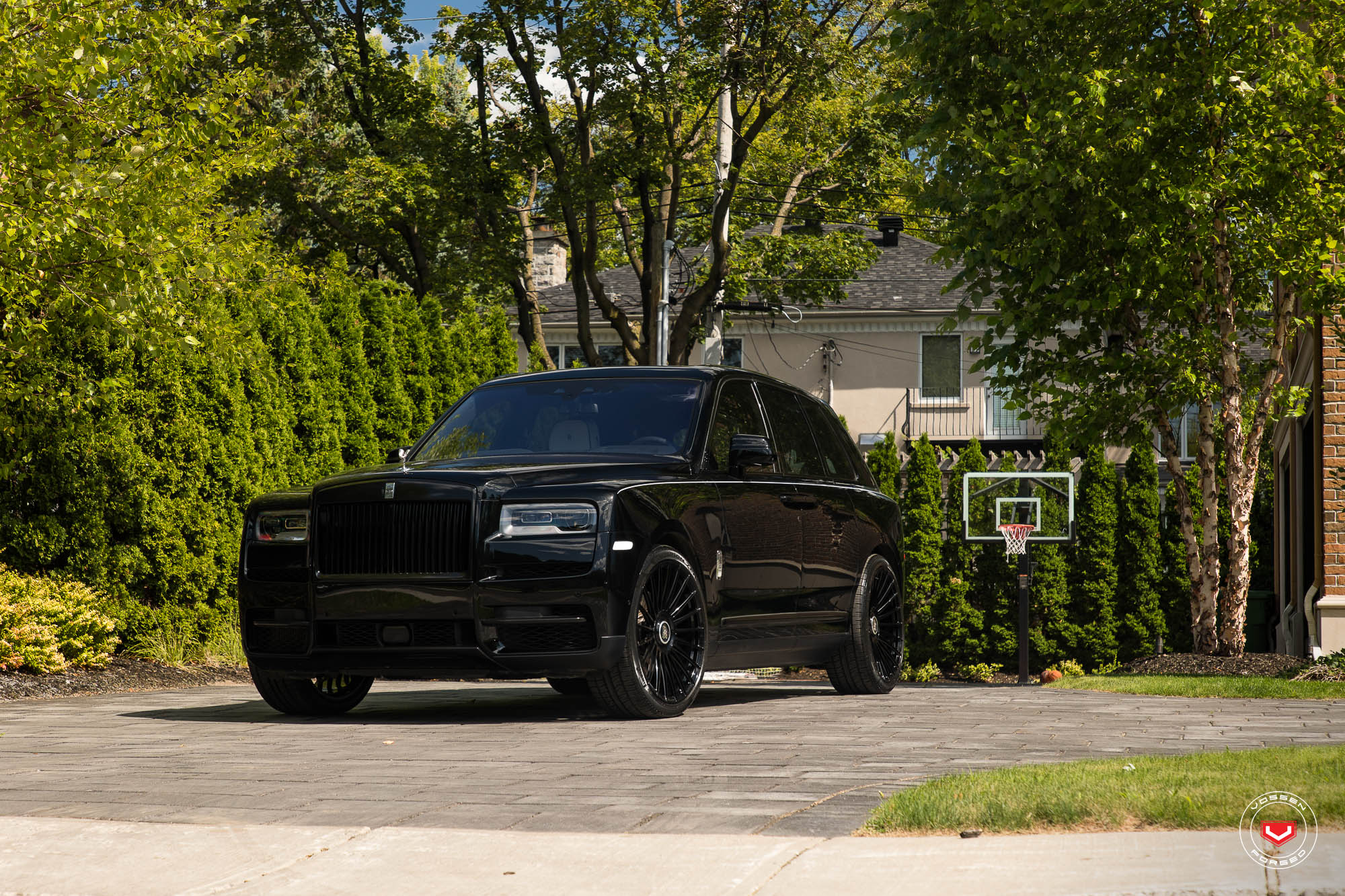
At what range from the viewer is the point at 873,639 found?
1046 centimetres

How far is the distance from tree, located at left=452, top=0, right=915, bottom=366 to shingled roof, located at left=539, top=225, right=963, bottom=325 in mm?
8991

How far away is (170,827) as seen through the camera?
485 centimetres

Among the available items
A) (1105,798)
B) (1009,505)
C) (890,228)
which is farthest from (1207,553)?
(890,228)

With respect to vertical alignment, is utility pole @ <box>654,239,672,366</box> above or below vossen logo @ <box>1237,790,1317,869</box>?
above

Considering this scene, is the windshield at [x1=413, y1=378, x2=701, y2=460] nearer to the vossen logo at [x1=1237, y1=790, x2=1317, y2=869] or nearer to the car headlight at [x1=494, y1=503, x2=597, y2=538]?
the car headlight at [x1=494, y1=503, x2=597, y2=538]

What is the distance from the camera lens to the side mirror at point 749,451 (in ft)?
28.6

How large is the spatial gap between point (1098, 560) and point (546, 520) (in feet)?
56.3

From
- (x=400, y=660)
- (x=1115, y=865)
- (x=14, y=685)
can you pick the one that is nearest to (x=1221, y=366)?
(x=400, y=660)

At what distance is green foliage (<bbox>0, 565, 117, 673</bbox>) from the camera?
10969 mm

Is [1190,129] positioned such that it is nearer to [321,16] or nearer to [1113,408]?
[1113,408]

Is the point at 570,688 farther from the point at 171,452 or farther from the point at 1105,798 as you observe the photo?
the point at 1105,798

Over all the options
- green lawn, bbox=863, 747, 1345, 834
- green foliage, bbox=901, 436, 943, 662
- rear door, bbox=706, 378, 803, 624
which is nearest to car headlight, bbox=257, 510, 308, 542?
rear door, bbox=706, 378, 803, 624

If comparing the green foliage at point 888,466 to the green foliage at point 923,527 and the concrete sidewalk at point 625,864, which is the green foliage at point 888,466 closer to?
the green foliage at point 923,527

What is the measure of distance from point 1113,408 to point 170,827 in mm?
13206
